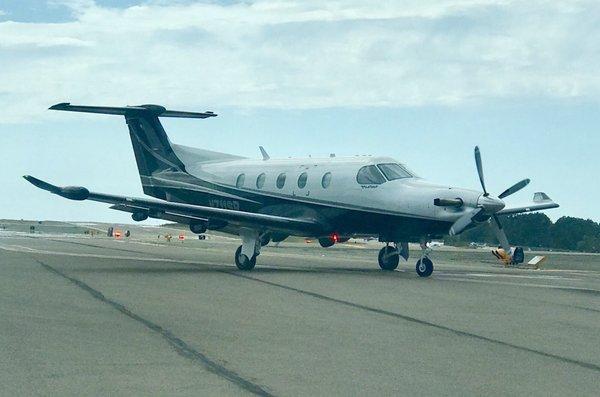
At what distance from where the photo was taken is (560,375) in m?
9.31

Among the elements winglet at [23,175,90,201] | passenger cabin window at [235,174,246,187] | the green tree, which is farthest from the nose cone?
the green tree

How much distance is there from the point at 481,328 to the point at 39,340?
20.8 ft

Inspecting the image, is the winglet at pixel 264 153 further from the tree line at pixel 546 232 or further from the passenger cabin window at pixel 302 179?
the tree line at pixel 546 232

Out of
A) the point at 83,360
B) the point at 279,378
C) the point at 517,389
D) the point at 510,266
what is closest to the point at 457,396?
the point at 517,389

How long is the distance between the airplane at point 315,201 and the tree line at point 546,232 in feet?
223

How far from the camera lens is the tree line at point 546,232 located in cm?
9950

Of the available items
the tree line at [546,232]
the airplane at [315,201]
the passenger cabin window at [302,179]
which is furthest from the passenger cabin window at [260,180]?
the tree line at [546,232]

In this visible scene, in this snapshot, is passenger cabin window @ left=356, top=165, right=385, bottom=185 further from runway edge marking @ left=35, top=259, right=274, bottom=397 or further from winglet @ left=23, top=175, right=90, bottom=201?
runway edge marking @ left=35, top=259, right=274, bottom=397

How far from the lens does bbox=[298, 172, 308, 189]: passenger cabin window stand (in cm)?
2975

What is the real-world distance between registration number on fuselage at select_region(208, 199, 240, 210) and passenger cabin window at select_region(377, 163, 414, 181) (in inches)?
244

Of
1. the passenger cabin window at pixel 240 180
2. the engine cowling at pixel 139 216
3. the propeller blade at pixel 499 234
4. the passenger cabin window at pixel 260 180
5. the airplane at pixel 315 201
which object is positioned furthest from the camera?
the passenger cabin window at pixel 240 180

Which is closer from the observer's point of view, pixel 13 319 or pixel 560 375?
pixel 560 375

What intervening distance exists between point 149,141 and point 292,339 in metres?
24.7

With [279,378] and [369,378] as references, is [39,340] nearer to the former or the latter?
[279,378]
